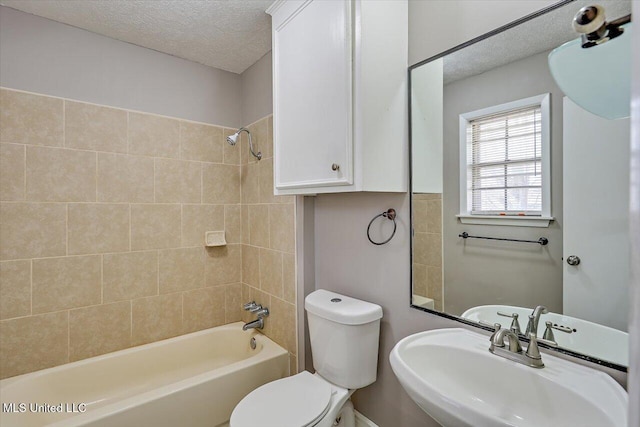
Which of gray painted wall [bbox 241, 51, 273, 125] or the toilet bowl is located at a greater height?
gray painted wall [bbox 241, 51, 273, 125]

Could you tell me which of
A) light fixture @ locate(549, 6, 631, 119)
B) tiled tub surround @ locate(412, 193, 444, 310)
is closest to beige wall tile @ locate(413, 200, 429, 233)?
tiled tub surround @ locate(412, 193, 444, 310)

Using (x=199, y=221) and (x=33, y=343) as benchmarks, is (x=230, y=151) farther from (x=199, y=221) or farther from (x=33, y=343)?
(x=33, y=343)

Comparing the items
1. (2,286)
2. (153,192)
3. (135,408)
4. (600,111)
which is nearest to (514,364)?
(600,111)

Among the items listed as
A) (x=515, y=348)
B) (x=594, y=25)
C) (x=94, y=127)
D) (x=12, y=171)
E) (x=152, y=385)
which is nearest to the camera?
(x=594, y=25)

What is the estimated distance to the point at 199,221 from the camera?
235 cm

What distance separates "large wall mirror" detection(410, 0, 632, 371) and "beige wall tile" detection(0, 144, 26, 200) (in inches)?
81.4

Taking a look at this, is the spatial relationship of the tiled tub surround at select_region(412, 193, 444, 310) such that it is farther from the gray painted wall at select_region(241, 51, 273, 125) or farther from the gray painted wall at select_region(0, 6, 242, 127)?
the gray painted wall at select_region(0, 6, 242, 127)

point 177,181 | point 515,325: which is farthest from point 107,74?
point 515,325

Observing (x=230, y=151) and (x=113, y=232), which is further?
(x=230, y=151)

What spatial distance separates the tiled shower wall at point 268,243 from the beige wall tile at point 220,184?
0.07 m

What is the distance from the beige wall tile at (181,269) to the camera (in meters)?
2.20

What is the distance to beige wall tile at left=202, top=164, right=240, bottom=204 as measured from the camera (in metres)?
2.38

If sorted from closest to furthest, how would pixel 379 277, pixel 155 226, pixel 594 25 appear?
pixel 594 25
pixel 379 277
pixel 155 226

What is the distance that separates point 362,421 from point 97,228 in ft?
6.29
